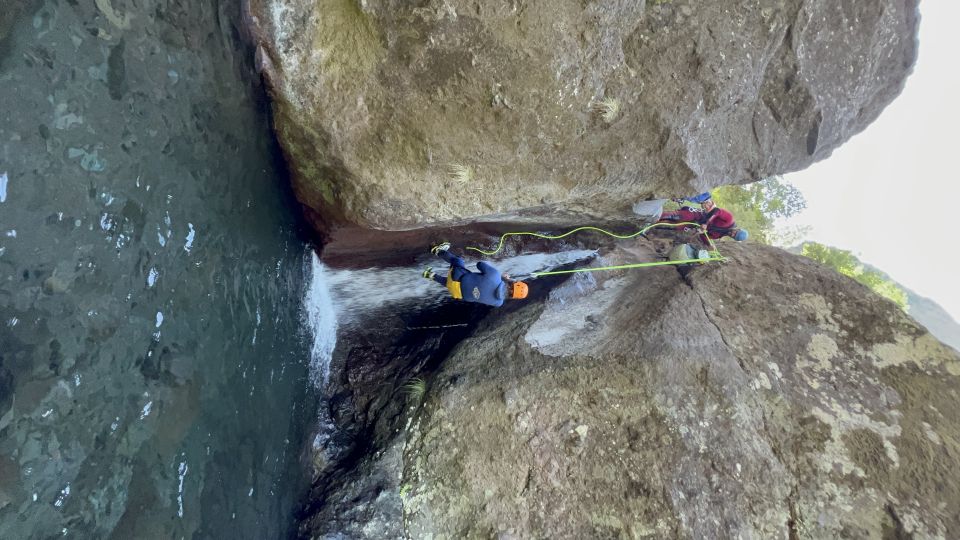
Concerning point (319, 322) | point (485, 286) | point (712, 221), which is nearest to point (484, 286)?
point (485, 286)

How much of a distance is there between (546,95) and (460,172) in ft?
3.31

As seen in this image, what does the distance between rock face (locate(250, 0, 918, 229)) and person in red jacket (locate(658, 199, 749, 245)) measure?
178 centimetres

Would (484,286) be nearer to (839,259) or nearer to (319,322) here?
(319,322)

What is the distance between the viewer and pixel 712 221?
26.6 feet

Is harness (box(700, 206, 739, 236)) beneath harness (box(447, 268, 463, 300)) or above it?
beneath

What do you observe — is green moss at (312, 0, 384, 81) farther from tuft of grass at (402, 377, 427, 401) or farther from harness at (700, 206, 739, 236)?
harness at (700, 206, 739, 236)

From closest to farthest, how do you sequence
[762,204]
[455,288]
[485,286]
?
[485,286]
[455,288]
[762,204]

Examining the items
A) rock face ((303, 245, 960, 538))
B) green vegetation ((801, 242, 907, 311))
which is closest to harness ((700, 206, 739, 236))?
rock face ((303, 245, 960, 538))

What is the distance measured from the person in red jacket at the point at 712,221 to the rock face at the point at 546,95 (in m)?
1.78

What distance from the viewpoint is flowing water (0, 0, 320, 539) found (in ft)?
Result: 9.66

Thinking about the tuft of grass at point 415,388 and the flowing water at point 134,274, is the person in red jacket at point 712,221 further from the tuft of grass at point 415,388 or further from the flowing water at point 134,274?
the flowing water at point 134,274

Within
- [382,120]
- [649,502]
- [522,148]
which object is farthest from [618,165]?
[649,502]

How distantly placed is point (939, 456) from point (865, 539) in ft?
3.28

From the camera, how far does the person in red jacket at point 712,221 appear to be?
7.97 m
